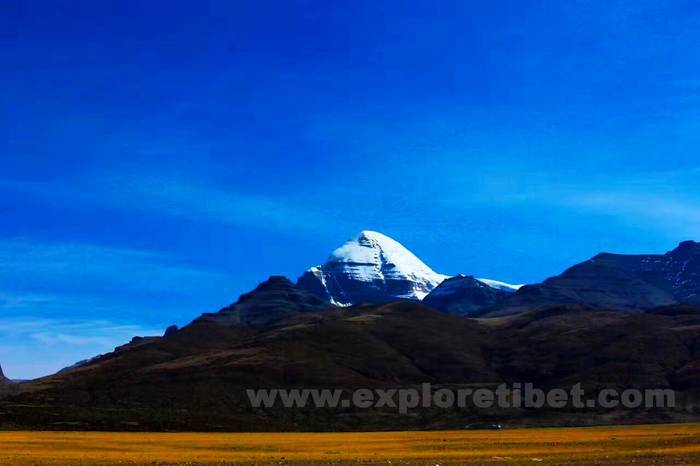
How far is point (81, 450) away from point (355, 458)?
37979 millimetres

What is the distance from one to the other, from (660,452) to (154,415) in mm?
147472

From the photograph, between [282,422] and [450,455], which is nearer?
[450,455]

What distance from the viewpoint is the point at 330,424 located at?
200 m

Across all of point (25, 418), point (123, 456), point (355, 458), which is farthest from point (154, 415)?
point (355, 458)

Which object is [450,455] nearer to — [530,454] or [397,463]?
[530,454]

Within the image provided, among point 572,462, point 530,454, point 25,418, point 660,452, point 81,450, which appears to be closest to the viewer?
point 572,462

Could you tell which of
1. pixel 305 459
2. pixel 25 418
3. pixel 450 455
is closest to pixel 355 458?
pixel 305 459

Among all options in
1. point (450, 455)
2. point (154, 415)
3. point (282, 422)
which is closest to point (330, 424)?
point (282, 422)

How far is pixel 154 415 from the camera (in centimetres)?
19688

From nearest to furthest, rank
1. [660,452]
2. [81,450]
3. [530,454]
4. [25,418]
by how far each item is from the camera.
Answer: [660,452] < [530,454] < [81,450] < [25,418]

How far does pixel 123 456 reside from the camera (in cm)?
8394

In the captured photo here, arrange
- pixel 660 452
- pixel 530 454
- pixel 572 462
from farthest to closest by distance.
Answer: pixel 530 454
pixel 660 452
pixel 572 462

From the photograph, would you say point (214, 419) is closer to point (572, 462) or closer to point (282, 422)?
point (282, 422)

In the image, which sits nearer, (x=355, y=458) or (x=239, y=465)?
→ (x=239, y=465)
